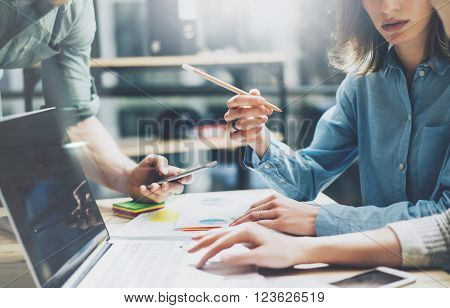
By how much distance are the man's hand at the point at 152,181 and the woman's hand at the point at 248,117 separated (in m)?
0.15

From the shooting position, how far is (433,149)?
80 centimetres

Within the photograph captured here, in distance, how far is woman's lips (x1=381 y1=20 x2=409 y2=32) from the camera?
2.65 feet

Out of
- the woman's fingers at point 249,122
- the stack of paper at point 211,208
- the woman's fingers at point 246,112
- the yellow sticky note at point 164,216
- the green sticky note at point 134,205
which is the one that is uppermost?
the woman's fingers at point 246,112

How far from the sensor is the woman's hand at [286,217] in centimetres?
74

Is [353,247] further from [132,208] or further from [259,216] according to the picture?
[132,208]

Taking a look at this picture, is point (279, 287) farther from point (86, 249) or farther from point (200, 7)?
point (200, 7)

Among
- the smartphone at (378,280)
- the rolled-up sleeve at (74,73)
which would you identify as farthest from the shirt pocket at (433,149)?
the rolled-up sleeve at (74,73)

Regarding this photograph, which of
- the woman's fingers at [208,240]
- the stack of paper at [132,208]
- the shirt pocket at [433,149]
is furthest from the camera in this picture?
the stack of paper at [132,208]

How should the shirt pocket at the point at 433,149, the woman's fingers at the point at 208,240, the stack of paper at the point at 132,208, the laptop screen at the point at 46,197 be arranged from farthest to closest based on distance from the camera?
the stack of paper at the point at 132,208
the shirt pocket at the point at 433,149
the woman's fingers at the point at 208,240
the laptop screen at the point at 46,197

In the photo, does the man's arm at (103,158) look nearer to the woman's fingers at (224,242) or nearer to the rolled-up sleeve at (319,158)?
the rolled-up sleeve at (319,158)

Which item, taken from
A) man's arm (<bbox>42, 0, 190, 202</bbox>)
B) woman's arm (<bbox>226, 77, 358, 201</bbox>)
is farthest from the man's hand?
woman's arm (<bbox>226, 77, 358, 201</bbox>)

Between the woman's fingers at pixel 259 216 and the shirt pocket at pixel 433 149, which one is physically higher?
the shirt pocket at pixel 433 149

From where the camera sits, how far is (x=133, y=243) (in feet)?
2.51

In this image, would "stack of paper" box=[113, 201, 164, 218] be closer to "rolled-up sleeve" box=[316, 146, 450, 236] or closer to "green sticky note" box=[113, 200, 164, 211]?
"green sticky note" box=[113, 200, 164, 211]
